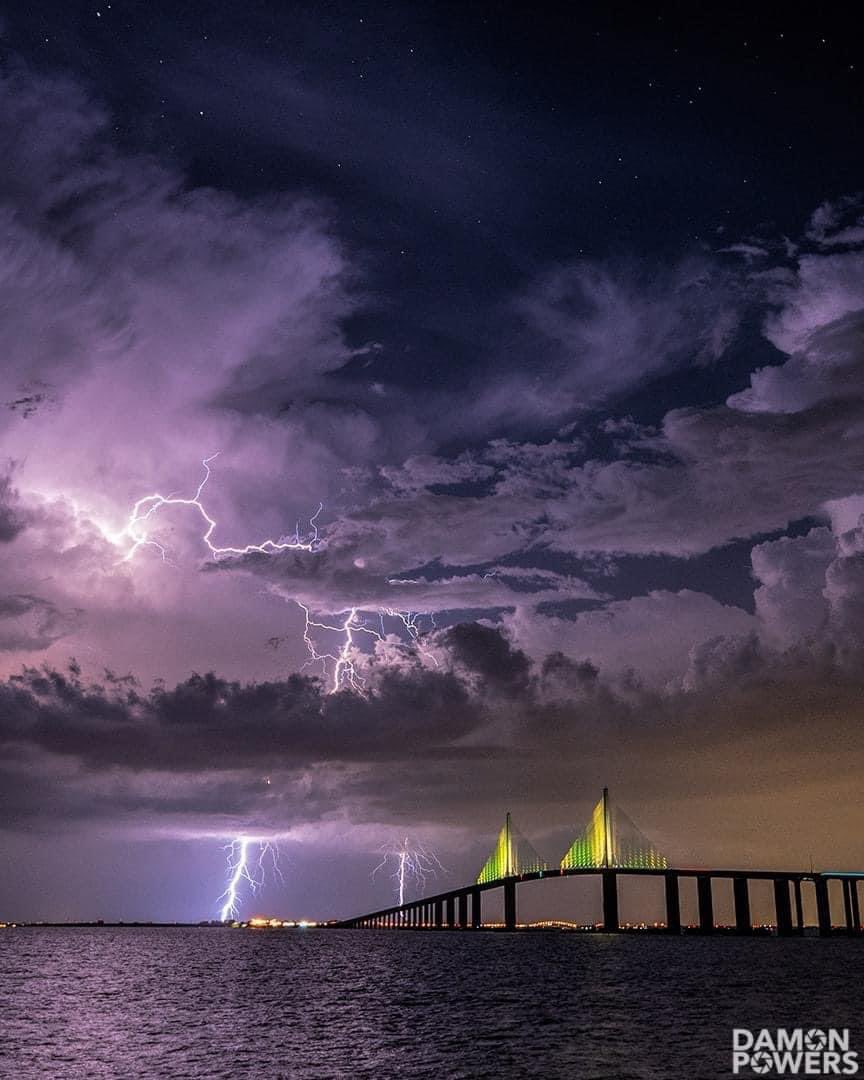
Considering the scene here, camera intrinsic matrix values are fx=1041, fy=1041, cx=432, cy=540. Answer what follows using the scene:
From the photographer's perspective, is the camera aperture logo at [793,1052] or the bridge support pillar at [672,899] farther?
the bridge support pillar at [672,899]

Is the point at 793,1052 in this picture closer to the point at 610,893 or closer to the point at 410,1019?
the point at 410,1019

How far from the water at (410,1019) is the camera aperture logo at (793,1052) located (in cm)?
93

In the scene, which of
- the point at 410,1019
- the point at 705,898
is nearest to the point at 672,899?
the point at 705,898

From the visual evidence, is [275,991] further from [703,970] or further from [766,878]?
[766,878]

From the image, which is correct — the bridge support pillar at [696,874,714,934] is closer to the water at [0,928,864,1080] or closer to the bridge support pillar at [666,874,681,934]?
the bridge support pillar at [666,874,681,934]

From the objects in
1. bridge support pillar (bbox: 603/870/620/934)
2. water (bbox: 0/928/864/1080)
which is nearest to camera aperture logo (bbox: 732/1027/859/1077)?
water (bbox: 0/928/864/1080)

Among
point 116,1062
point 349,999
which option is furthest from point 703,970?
point 116,1062

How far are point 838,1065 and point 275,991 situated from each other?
45.8m

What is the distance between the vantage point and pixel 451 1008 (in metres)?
57.0

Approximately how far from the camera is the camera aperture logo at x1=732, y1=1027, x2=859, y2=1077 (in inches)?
1334

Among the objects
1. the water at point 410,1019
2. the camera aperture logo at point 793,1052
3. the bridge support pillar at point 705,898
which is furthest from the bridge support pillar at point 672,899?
the camera aperture logo at point 793,1052

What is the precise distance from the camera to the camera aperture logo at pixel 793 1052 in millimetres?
33875

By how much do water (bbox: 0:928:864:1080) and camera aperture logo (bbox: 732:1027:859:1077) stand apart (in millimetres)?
932

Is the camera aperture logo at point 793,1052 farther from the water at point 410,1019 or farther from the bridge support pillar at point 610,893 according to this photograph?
the bridge support pillar at point 610,893
